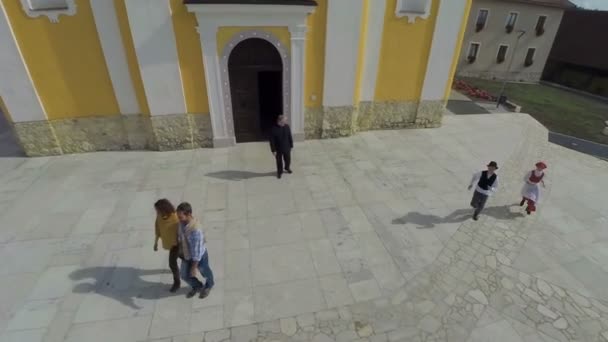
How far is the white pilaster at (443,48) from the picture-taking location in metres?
8.96

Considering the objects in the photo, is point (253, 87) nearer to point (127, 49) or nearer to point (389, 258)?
point (127, 49)

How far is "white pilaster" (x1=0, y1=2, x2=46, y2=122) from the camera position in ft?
23.1

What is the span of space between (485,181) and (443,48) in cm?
555

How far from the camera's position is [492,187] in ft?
19.1

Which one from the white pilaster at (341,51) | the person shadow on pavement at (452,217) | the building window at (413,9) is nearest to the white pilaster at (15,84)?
the white pilaster at (341,51)

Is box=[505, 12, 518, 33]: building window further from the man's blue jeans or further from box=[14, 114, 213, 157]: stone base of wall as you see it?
the man's blue jeans

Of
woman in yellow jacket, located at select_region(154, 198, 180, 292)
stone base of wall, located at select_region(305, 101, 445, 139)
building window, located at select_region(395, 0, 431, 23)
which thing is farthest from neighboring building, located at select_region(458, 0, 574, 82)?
woman in yellow jacket, located at select_region(154, 198, 180, 292)

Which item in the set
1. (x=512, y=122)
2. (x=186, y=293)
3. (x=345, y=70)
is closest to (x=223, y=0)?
(x=345, y=70)

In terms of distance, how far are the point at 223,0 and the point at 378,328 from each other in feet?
25.1

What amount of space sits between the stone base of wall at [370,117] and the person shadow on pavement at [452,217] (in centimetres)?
418

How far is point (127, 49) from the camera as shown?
755 cm

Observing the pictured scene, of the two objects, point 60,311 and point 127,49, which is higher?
point 127,49

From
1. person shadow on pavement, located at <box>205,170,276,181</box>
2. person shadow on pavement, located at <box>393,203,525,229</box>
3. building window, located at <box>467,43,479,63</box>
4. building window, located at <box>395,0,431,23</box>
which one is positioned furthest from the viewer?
building window, located at <box>467,43,479,63</box>

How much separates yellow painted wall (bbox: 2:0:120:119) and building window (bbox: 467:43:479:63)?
31.1m
